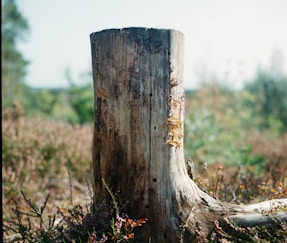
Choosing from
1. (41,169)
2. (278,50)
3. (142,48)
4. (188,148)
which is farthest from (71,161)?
(278,50)

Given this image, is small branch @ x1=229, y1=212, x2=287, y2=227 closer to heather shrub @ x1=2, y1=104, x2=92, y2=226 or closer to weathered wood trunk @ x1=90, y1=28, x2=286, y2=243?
weathered wood trunk @ x1=90, y1=28, x2=286, y2=243

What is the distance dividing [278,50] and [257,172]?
12.1 m

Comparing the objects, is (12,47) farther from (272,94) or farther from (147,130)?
(147,130)

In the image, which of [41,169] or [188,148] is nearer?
[41,169]

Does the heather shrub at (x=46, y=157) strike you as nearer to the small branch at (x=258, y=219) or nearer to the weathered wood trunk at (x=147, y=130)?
the weathered wood trunk at (x=147, y=130)

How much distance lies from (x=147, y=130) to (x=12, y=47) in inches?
963

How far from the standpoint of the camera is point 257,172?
5438 mm

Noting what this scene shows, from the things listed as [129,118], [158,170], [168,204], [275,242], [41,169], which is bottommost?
[41,169]

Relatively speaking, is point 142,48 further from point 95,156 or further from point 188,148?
point 188,148

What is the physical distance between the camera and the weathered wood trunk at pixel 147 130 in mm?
2469

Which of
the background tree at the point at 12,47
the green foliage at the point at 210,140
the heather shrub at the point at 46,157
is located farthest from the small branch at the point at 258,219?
the background tree at the point at 12,47

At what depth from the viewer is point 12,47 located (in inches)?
988

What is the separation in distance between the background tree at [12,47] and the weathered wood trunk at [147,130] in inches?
884

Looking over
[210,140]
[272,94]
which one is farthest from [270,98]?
[210,140]
